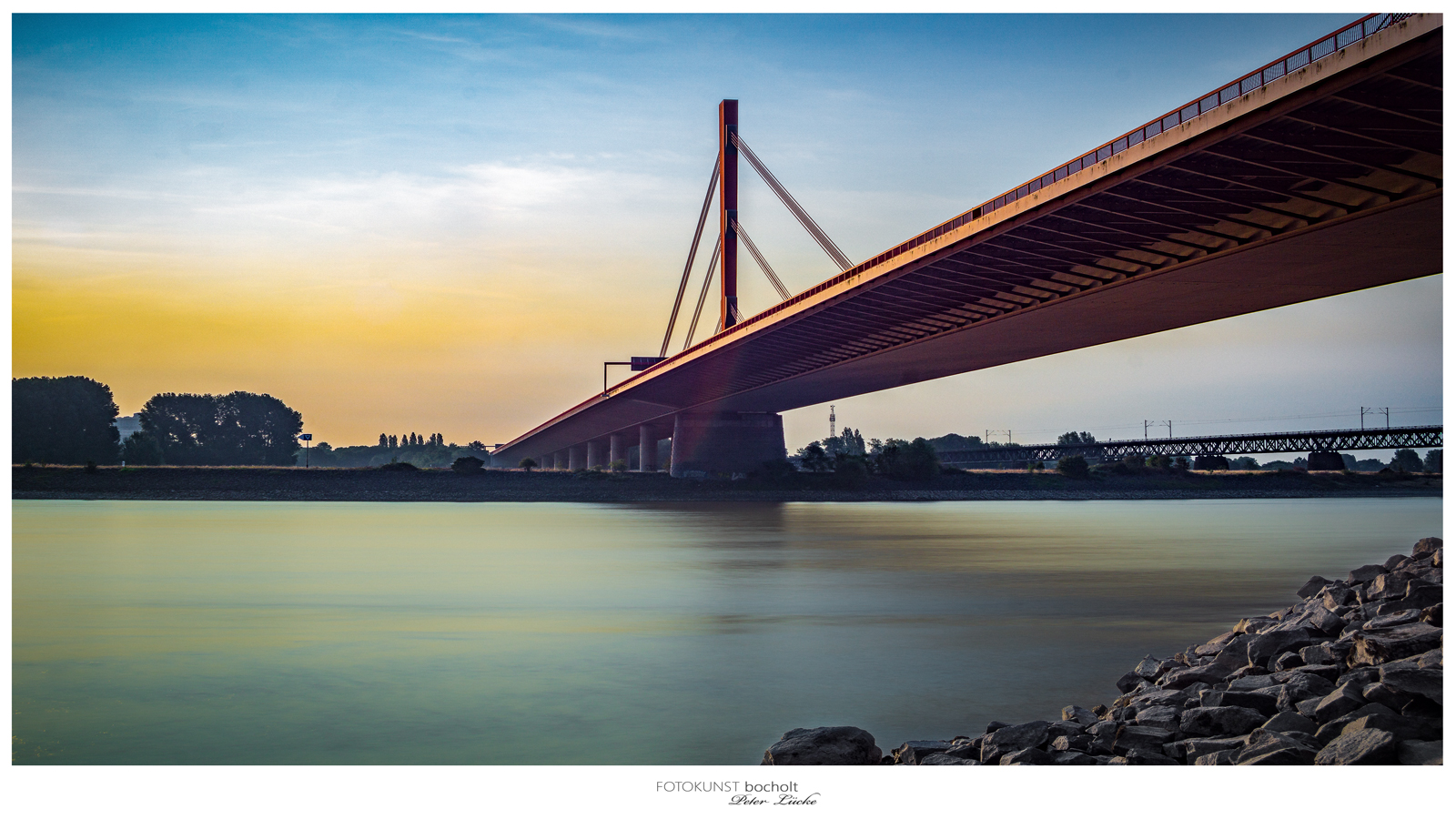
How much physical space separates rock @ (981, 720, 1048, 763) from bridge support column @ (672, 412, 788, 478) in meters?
58.2

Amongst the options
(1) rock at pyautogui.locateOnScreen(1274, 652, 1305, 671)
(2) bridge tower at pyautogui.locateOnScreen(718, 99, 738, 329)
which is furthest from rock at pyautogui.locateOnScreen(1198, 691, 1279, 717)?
(2) bridge tower at pyautogui.locateOnScreen(718, 99, 738, 329)

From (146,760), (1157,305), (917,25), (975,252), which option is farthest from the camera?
(1157,305)

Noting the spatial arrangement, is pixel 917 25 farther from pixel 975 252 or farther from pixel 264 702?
pixel 975 252

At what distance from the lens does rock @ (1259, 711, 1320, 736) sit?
6.06m

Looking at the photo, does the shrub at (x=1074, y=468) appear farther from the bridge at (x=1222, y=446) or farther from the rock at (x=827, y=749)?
the rock at (x=827, y=749)

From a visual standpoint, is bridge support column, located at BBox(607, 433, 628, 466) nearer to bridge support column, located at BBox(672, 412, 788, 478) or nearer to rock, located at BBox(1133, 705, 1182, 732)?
bridge support column, located at BBox(672, 412, 788, 478)

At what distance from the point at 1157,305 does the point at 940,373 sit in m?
17.8

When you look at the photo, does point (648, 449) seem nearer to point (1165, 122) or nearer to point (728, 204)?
point (728, 204)

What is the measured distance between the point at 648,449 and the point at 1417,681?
74.9 meters

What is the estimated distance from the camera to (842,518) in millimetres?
41188

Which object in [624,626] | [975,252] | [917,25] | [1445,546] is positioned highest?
[975,252]

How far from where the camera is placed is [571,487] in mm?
64375

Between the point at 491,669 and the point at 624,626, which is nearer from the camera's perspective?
the point at 491,669
